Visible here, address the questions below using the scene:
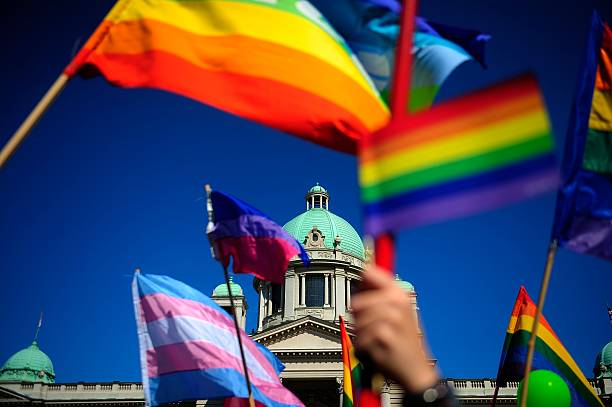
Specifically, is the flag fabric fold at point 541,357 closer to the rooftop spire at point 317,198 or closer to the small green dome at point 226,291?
the small green dome at point 226,291

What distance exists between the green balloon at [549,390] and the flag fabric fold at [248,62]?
7677mm

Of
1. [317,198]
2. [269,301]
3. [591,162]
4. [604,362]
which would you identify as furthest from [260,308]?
[591,162]

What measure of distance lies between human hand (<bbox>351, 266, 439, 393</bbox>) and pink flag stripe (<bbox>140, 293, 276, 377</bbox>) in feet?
24.7

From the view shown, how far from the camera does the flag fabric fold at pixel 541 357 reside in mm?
9828

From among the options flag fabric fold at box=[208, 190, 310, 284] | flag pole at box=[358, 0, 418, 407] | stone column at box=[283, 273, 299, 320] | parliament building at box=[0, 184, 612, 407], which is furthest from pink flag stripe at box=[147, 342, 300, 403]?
stone column at box=[283, 273, 299, 320]

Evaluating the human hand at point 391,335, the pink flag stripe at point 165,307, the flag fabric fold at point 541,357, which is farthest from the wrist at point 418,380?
the flag fabric fold at point 541,357

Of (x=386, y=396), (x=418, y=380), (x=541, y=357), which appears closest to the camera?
(x=418, y=380)

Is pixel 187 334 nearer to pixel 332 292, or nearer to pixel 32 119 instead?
pixel 32 119

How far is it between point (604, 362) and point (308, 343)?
97.8ft

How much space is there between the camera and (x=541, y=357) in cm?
1020

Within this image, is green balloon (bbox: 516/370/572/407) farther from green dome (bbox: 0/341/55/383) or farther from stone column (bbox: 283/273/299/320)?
green dome (bbox: 0/341/55/383)

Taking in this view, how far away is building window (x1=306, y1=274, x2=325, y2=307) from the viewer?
153ft

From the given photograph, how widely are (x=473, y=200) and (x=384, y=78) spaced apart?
8.16 ft

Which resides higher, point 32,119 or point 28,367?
point 28,367
